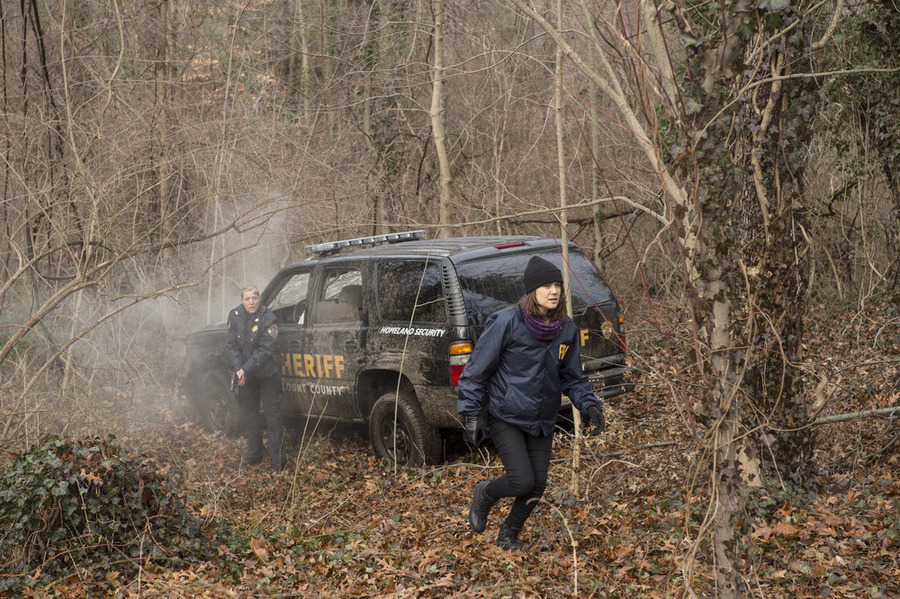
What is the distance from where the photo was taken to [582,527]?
577 cm

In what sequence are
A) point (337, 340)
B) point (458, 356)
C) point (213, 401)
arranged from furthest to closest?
point (213, 401), point (337, 340), point (458, 356)

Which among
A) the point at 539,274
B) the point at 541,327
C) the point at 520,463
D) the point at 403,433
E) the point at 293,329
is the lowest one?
the point at 403,433

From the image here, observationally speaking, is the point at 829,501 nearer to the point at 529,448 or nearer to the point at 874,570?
the point at 874,570

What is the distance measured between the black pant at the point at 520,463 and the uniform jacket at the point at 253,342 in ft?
11.9

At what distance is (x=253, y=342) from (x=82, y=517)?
3035mm

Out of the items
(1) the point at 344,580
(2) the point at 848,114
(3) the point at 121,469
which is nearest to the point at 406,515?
(1) the point at 344,580

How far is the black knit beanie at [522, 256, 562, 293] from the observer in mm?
4914

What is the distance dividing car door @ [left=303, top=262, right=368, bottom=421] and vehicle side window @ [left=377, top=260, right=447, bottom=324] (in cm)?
31

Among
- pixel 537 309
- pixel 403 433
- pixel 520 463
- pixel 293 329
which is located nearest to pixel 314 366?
pixel 293 329

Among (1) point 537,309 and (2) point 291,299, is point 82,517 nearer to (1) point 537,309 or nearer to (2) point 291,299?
(1) point 537,309

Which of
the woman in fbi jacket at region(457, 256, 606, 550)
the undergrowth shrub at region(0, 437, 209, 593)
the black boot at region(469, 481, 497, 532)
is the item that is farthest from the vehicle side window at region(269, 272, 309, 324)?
the woman in fbi jacket at region(457, 256, 606, 550)

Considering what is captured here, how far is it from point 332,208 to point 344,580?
10.7 metres

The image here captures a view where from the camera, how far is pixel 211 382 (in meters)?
9.96

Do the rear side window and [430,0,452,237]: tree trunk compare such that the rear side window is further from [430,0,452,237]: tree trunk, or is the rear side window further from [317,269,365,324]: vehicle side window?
[430,0,452,237]: tree trunk
